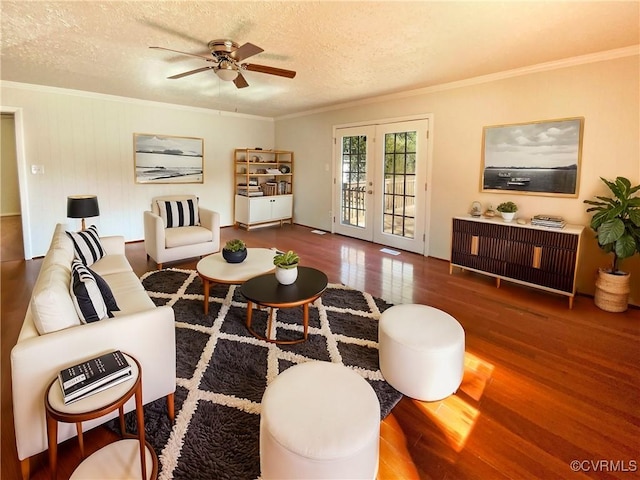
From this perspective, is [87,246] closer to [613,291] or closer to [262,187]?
[262,187]

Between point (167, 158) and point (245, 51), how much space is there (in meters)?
4.05

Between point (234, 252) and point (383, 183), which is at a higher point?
point (383, 183)

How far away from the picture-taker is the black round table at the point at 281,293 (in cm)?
251

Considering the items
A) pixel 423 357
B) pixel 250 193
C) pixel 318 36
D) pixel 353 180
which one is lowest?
pixel 423 357

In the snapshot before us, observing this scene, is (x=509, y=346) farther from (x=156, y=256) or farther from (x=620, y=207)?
(x=156, y=256)

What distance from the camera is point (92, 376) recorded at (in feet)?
4.65

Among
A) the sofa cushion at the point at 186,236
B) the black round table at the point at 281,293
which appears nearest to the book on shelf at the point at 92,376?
the black round table at the point at 281,293

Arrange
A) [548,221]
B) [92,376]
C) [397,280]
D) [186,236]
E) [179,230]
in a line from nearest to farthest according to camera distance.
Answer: [92,376], [548,221], [397,280], [186,236], [179,230]

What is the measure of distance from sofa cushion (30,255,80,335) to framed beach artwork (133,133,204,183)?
460 cm

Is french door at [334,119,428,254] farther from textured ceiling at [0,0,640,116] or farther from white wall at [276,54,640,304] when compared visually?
textured ceiling at [0,0,640,116]

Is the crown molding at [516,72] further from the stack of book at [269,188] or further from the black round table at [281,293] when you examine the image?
the black round table at [281,293]

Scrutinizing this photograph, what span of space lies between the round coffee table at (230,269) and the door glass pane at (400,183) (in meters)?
2.56

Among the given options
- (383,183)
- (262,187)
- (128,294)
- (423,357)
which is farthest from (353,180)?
(423,357)

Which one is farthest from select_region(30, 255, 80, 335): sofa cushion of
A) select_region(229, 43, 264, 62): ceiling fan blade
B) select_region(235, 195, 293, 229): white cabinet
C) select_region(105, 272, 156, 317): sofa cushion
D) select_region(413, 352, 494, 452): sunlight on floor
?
select_region(235, 195, 293, 229): white cabinet
